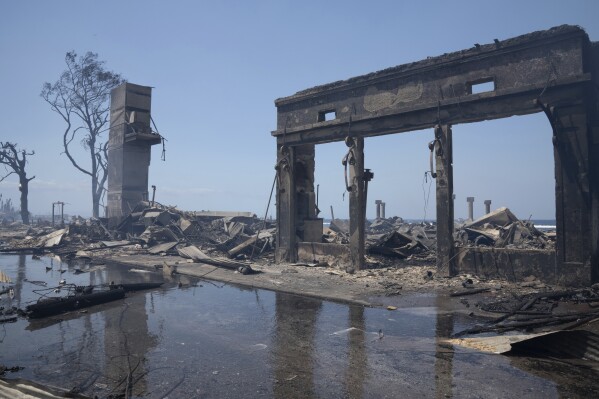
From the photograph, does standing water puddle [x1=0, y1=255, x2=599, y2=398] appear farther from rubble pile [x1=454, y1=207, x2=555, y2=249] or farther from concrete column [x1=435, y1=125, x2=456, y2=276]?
rubble pile [x1=454, y1=207, x2=555, y2=249]

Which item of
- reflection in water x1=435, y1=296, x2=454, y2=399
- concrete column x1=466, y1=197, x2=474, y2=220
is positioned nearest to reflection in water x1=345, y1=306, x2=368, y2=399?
reflection in water x1=435, y1=296, x2=454, y2=399

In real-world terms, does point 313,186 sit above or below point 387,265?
above

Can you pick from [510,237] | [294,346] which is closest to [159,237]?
[510,237]

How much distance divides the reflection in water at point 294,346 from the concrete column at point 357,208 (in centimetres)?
374

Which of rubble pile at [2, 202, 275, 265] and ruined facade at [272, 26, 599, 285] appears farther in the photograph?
rubble pile at [2, 202, 275, 265]

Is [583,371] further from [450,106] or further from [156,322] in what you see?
[450,106]

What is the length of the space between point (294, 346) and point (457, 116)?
24.9 feet

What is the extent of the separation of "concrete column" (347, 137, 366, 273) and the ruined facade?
3 centimetres

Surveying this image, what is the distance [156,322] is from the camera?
634 cm

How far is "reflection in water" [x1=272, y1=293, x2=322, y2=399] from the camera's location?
12.9 ft

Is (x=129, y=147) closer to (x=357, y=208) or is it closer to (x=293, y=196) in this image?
(x=293, y=196)

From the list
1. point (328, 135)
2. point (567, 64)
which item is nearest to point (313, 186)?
point (328, 135)

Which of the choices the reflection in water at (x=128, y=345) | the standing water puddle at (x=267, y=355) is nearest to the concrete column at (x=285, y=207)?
the standing water puddle at (x=267, y=355)

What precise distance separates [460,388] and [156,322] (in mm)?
4613
